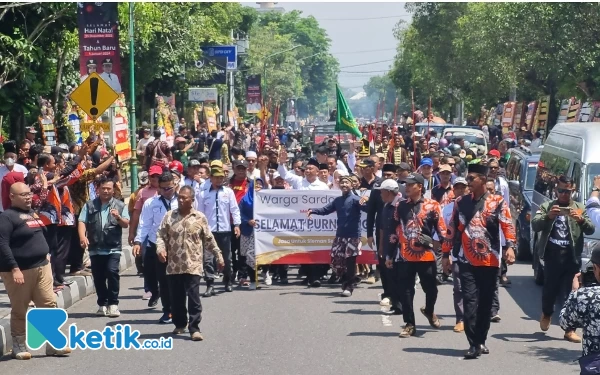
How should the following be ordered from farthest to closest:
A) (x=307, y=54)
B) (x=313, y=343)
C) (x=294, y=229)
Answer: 1. (x=307, y=54)
2. (x=294, y=229)
3. (x=313, y=343)

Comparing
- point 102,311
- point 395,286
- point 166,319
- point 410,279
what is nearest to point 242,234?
point 102,311

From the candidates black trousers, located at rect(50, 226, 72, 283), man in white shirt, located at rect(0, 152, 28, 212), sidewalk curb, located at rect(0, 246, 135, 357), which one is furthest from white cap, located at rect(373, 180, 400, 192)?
man in white shirt, located at rect(0, 152, 28, 212)

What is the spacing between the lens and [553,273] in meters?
11.5

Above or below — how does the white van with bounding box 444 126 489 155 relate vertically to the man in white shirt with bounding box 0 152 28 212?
below

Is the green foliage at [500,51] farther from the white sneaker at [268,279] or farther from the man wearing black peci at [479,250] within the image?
the man wearing black peci at [479,250]

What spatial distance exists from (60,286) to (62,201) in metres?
1.18

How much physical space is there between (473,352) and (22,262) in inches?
169

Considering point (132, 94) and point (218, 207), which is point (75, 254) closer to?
point (218, 207)

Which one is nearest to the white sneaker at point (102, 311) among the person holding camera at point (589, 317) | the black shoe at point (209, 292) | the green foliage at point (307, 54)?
the black shoe at point (209, 292)

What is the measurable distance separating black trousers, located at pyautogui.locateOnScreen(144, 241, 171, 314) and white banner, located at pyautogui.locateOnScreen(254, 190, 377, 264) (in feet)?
7.87

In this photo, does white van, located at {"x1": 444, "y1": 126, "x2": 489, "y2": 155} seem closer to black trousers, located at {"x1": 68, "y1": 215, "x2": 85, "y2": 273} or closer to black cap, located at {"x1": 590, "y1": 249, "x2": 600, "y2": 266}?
black trousers, located at {"x1": 68, "y1": 215, "x2": 85, "y2": 273}

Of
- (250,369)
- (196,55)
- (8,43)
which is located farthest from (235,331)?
(196,55)

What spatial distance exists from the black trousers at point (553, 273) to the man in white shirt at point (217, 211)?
170 inches

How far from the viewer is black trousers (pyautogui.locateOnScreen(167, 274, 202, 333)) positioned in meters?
11.0
